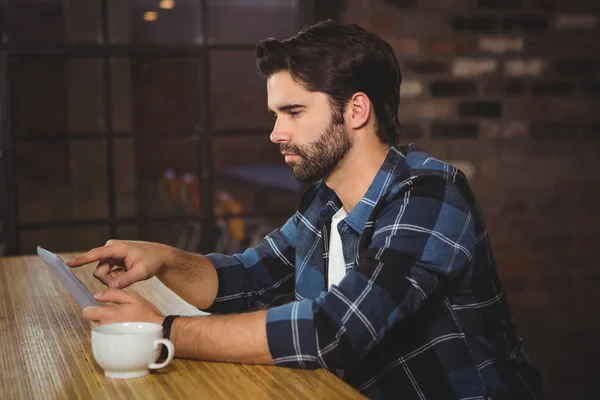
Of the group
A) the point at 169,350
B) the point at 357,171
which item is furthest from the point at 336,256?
the point at 169,350

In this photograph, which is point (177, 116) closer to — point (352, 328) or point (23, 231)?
point (23, 231)

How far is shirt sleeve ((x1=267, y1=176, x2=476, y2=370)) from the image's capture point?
137 cm

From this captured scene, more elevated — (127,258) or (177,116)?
(177,116)

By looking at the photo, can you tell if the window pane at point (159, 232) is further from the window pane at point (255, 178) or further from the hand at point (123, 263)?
the hand at point (123, 263)

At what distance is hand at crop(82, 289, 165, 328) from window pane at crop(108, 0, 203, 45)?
6.79 ft

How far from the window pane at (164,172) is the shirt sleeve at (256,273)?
1.45 meters

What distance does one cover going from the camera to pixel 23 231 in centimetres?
328

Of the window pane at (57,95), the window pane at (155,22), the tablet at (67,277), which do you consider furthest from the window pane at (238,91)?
the tablet at (67,277)

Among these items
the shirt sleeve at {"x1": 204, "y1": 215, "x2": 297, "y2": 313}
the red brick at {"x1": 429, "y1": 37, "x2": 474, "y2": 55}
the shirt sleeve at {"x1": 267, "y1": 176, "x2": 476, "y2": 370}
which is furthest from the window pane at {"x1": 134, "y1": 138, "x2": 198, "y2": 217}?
the shirt sleeve at {"x1": 267, "y1": 176, "x2": 476, "y2": 370}

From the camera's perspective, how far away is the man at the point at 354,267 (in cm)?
139

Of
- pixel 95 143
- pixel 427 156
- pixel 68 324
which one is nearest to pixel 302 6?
pixel 95 143

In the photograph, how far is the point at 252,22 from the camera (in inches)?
140

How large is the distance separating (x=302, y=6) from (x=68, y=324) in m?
1.98

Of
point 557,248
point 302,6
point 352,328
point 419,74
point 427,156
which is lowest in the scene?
point 557,248
